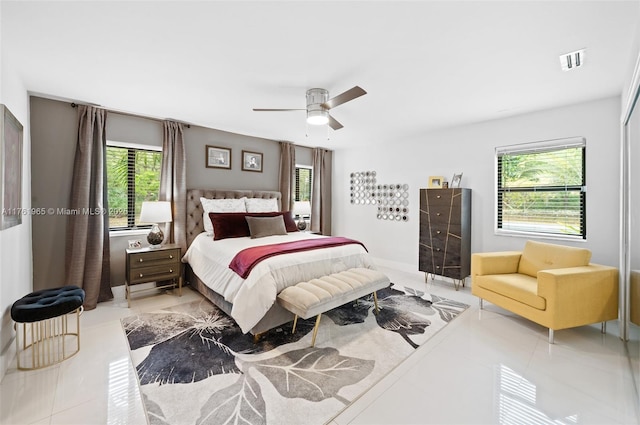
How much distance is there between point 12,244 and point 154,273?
1385mm

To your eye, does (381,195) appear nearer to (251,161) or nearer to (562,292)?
(251,161)

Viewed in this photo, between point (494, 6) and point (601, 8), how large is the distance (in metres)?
0.70

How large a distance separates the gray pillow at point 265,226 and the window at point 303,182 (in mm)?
1937

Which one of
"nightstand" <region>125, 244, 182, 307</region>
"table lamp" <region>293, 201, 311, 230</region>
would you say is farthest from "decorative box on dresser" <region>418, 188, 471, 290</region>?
"nightstand" <region>125, 244, 182, 307</region>

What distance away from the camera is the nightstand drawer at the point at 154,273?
11.1 ft

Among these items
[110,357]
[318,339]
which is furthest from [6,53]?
[318,339]

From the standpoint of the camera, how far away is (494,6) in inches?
67.0

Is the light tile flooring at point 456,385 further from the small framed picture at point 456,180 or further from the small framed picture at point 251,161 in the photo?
the small framed picture at point 251,161

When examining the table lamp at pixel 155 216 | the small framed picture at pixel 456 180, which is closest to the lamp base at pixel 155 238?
the table lamp at pixel 155 216

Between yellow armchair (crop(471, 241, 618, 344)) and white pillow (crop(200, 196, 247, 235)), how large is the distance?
3630 mm

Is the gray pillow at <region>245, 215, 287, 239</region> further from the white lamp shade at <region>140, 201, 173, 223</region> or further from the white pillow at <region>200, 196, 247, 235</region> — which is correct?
the white lamp shade at <region>140, 201, 173, 223</region>

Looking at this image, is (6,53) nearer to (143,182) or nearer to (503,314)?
(143,182)

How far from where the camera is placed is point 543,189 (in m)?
3.66

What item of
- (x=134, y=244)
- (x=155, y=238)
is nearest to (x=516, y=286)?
(x=155, y=238)
